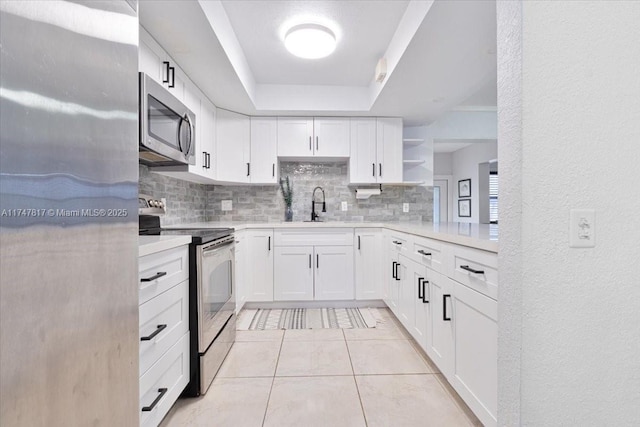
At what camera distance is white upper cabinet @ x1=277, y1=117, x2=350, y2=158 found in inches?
132

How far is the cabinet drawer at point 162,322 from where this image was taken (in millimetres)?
1157

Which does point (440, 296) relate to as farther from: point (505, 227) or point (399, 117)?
point (399, 117)

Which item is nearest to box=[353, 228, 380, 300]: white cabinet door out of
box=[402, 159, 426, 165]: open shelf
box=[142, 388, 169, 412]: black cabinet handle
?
box=[402, 159, 426, 165]: open shelf

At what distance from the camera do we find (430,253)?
1.81 metres

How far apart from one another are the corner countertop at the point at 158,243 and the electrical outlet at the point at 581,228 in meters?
1.40

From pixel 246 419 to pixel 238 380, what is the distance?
0.35 metres

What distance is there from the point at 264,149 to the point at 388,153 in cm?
145

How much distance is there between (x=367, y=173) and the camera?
3398mm

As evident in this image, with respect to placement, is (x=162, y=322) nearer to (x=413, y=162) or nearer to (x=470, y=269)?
(x=470, y=269)

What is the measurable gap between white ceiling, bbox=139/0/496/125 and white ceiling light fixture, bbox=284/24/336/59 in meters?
0.08

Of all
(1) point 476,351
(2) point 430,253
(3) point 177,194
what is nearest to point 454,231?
(2) point 430,253

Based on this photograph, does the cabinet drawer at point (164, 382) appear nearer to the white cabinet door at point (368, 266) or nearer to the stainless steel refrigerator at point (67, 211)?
the stainless steel refrigerator at point (67, 211)

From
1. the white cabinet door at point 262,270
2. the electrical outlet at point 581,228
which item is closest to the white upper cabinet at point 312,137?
the white cabinet door at point 262,270

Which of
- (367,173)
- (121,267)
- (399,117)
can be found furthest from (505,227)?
(399,117)
